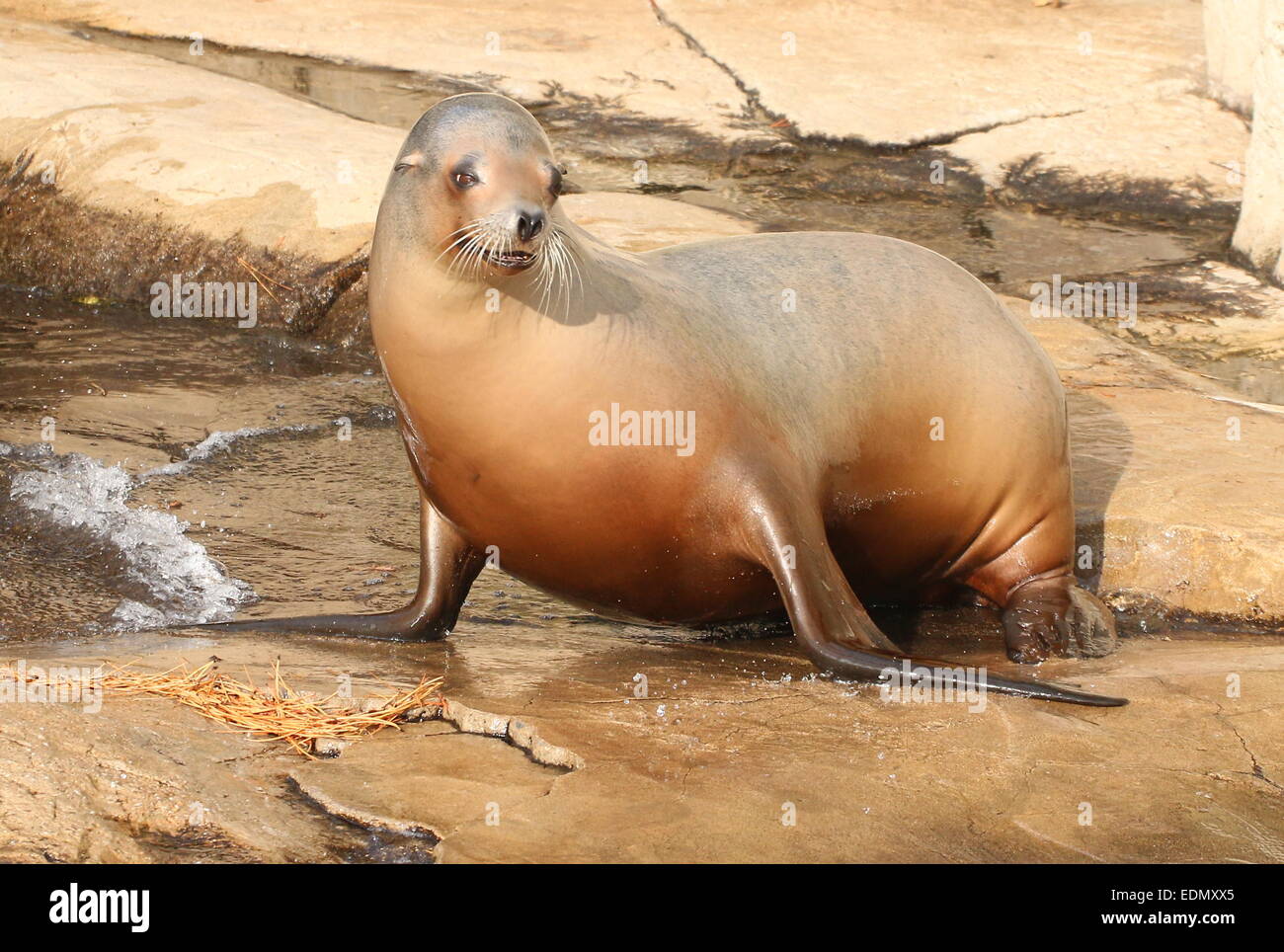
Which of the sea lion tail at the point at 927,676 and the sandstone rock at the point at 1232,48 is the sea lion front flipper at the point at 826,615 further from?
the sandstone rock at the point at 1232,48

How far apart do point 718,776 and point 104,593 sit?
2.26 meters

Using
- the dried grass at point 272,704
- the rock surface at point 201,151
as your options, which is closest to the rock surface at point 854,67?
the rock surface at point 201,151

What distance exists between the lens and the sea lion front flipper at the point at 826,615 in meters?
3.87

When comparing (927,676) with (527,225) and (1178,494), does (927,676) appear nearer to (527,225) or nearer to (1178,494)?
(527,225)

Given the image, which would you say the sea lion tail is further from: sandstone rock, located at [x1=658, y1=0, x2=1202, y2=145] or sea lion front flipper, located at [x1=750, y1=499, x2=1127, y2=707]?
sandstone rock, located at [x1=658, y1=0, x2=1202, y2=145]

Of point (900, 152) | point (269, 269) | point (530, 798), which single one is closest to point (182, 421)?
point (269, 269)

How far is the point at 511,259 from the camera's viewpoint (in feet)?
11.9

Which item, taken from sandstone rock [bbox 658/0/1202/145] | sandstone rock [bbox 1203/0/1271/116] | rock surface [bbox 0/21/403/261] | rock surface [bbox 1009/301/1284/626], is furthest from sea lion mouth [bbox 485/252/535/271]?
sandstone rock [bbox 1203/0/1271/116]

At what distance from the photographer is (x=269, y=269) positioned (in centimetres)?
748

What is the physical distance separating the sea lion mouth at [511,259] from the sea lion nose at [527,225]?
5 cm

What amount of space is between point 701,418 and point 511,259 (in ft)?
2.55

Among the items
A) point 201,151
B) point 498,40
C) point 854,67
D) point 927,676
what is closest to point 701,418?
point 927,676

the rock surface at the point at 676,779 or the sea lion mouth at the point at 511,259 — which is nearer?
the rock surface at the point at 676,779
